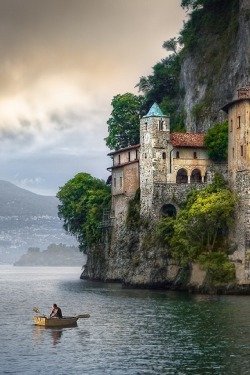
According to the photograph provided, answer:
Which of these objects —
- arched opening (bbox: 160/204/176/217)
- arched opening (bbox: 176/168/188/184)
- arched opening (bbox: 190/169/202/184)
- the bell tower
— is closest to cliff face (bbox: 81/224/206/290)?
arched opening (bbox: 160/204/176/217)

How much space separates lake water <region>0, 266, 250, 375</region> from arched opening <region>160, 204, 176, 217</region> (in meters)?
21.0

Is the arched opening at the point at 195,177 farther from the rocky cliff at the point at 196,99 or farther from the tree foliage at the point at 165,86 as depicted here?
the tree foliage at the point at 165,86

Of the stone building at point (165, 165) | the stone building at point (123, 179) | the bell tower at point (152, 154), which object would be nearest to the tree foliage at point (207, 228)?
the stone building at point (165, 165)

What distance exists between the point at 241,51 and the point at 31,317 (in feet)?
198

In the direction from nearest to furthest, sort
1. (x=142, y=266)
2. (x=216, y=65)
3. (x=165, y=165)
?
1. (x=142, y=266)
2. (x=165, y=165)
3. (x=216, y=65)

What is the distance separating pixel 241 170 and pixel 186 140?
19.4 m

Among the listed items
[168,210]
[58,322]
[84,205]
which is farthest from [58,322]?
[84,205]

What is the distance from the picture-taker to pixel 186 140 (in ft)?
427

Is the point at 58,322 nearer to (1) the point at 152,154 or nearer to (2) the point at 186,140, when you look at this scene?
(1) the point at 152,154

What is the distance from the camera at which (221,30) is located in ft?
482

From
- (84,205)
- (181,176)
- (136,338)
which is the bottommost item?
(136,338)

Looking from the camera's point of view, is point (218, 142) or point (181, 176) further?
point (181, 176)

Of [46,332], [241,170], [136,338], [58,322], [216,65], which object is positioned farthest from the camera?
[216,65]

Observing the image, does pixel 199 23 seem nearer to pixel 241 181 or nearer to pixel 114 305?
pixel 241 181
